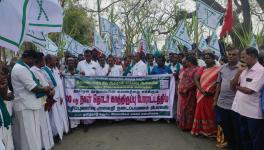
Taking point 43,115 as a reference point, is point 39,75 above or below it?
above

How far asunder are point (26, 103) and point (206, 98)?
3564mm

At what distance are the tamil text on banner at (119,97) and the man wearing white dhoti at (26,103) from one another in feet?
8.14

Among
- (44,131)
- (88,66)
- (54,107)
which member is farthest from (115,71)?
(44,131)

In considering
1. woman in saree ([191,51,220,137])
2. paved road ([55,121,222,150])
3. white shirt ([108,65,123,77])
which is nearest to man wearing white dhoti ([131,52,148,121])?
white shirt ([108,65,123,77])

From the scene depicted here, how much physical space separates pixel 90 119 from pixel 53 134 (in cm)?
137

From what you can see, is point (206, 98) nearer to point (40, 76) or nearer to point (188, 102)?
point (188, 102)

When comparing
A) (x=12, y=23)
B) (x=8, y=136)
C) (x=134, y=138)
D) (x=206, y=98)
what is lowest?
(x=134, y=138)

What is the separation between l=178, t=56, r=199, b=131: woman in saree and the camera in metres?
7.79

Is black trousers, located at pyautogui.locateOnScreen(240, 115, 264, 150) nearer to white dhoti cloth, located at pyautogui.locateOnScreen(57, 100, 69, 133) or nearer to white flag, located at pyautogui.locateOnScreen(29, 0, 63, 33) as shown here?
white flag, located at pyautogui.locateOnScreen(29, 0, 63, 33)

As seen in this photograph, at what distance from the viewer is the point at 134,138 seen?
7.53m

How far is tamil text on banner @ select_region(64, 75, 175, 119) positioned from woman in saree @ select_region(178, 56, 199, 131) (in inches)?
27.9

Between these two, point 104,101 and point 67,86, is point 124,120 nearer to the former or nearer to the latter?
point 104,101

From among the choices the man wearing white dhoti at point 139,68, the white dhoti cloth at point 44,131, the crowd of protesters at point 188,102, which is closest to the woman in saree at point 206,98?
the crowd of protesters at point 188,102

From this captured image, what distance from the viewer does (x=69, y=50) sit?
1473cm
